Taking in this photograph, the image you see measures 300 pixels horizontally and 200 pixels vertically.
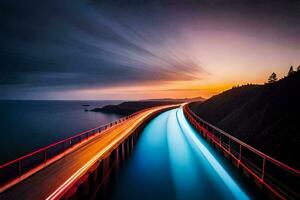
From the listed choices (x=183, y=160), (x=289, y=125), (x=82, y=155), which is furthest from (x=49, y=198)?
(x=289, y=125)

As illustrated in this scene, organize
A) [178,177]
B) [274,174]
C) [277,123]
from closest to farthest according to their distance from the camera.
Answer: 1. [274,174]
2. [178,177]
3. [277,123]

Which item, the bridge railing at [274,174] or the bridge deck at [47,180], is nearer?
the bridge railing at [274,174]

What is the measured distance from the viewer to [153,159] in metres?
19.7

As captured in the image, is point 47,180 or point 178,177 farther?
point 178,177

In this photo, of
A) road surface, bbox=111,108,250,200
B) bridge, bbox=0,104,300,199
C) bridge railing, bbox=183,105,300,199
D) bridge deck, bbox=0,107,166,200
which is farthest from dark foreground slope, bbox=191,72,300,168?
bridge deck, bbox=0,107,166,200

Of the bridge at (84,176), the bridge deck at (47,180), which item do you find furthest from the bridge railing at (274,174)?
the bridge deck at (47,180)

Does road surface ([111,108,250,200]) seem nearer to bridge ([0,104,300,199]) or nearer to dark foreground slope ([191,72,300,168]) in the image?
bridge ([0,104,300,199])

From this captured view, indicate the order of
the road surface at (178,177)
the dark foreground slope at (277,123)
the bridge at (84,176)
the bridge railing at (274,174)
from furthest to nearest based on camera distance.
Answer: the dark foreground slope at (277,123)
the road surface at (178,177)
the bridge at (84,176)
the bridge railing at (274,174)

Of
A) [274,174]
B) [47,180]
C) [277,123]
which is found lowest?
[274,174]

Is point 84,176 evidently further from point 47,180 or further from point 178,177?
point 178,177

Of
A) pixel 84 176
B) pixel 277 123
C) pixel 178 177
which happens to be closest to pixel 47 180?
pixel 84 176

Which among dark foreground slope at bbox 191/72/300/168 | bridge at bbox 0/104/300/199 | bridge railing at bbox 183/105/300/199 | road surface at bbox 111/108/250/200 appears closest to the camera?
bridge railing at bbox 183/105/300/199

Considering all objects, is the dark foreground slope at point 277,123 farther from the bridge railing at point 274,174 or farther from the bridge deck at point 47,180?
the bridge deck at point 47,180

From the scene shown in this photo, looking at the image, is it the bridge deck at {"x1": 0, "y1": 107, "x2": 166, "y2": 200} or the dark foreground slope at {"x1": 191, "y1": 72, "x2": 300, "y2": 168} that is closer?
the bridge deck at {"x1": 0, "y1": 107, "x2": 166, "y2": 200}
